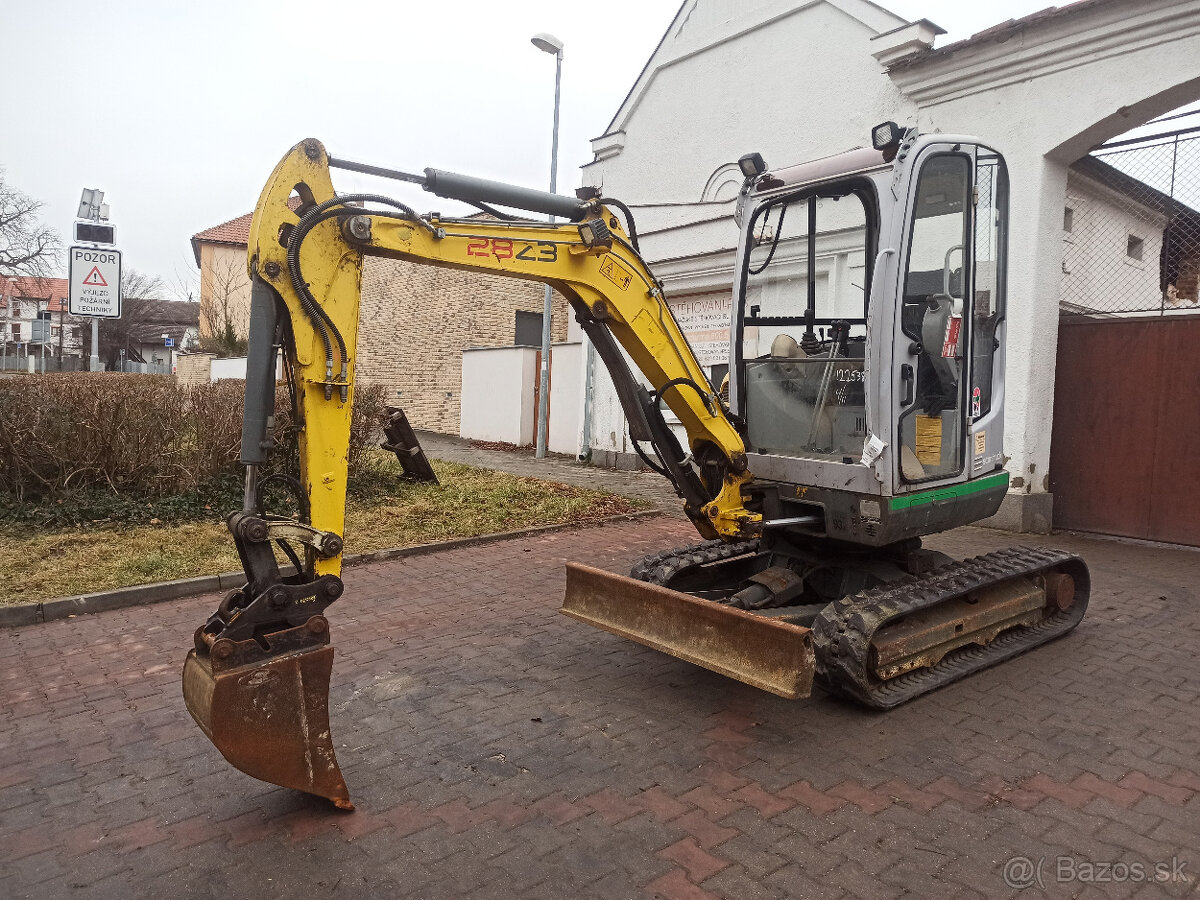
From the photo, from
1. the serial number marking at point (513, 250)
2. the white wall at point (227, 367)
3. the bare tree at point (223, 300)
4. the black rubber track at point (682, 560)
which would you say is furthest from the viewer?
the bare tree at point (223, 300)

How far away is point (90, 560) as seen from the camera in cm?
701

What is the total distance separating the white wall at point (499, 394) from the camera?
675 inches

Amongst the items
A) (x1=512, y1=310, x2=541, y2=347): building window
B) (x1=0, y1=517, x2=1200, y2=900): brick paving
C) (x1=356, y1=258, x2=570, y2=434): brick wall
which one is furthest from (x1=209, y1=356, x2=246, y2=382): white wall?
(x1=0, y1=517, x2=1200, y2=900): brick paving

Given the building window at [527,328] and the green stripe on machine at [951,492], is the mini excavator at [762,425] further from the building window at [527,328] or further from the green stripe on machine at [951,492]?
the building window at [527,328]

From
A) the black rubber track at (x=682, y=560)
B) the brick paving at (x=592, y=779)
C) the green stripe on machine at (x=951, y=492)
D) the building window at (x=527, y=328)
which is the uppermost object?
the building window at (x=527, y=328)

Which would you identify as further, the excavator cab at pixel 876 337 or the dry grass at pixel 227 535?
the dry grass at pixel 227 535

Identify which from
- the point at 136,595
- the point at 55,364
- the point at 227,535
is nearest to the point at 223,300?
the point at 55,364

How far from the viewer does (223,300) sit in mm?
32656

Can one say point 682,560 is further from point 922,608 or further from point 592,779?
point 592,779

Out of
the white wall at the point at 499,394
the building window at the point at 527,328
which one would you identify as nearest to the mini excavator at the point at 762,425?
the white wall at the point at 499,394

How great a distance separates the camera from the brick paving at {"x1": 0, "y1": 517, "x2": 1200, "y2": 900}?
2977 millimetres

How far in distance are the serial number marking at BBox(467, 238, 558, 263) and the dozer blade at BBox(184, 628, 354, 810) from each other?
186 centimetres

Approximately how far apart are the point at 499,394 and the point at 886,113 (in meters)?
10.0

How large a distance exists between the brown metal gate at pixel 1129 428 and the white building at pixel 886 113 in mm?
247
